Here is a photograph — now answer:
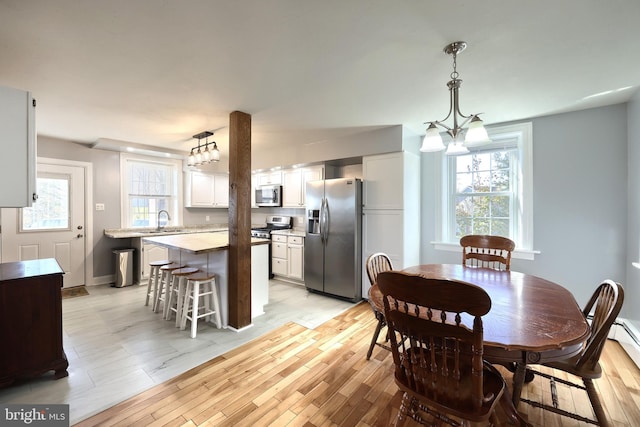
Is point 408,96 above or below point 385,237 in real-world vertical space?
above

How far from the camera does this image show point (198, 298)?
115 inches

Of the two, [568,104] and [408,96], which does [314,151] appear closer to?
[408,96]

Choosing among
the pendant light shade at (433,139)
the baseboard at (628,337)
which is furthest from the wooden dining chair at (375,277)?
the baseboard at (628,337)

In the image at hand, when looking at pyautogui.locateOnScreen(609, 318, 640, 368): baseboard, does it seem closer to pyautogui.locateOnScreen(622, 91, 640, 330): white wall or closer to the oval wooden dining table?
pyautogui.locateOnScreen(622, 91, 640, 330): white wall

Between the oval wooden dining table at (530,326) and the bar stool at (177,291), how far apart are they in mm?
2802

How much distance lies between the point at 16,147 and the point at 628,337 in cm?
494

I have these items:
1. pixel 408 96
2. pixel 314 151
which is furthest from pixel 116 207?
pixel 408 96

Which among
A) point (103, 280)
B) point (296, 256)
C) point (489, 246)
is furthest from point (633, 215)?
point (103, 280)

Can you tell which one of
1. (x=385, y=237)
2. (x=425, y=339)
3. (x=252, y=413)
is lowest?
(x=252, y=413)

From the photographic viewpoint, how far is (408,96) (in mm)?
2592

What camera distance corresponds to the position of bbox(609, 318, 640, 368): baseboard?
7.60 ft

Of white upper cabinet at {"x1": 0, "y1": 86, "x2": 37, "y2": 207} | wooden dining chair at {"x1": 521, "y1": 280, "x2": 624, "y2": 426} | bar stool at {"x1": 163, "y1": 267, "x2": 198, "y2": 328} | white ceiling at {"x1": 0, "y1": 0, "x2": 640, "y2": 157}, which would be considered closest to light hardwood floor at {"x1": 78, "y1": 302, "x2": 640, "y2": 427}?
wooden dining chair at {"x1": 521, "y1": 280, "x2": 624, "y2": 426}

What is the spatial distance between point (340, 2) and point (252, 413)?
2443 mm

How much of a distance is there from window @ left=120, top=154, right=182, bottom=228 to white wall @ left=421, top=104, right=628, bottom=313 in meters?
5.70
